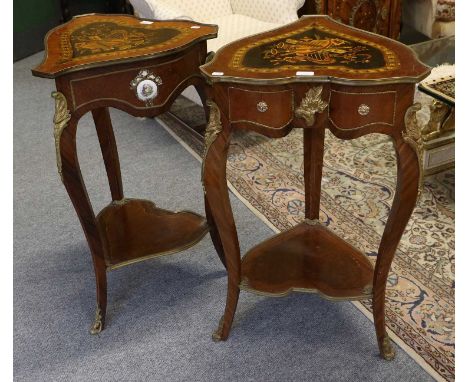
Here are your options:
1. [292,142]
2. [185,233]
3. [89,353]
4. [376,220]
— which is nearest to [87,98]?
[185,233]

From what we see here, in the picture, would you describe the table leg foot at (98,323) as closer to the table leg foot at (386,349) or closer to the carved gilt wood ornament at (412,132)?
the table leg foot at (386,349)

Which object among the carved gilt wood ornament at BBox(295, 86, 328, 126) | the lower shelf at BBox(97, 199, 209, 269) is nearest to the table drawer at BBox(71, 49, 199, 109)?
the carved gilt wood ornament at BBox(295, 86, 328, 126)

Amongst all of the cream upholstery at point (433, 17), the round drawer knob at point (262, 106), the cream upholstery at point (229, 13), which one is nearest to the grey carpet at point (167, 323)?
the round drawer knob at point (262, 106)

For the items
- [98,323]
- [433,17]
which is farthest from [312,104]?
A: [433,17]

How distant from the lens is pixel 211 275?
2.36 metres

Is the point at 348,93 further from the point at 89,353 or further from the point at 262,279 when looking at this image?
the point at 89,353

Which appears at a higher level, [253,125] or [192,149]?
[253,125]

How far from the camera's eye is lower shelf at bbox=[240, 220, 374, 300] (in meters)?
1.98

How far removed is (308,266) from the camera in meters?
2.11

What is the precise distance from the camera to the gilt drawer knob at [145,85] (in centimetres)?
183

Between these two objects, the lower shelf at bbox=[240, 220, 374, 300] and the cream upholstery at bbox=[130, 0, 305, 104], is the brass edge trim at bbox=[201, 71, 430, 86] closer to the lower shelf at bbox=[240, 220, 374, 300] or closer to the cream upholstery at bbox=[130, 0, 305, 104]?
the lower shelf at bbox=[240, 220, 374, 300]

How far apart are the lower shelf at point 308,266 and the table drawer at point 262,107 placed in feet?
2.01

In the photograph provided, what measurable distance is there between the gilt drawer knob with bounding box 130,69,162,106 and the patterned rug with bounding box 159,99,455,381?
991 mm

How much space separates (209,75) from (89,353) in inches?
42.2
